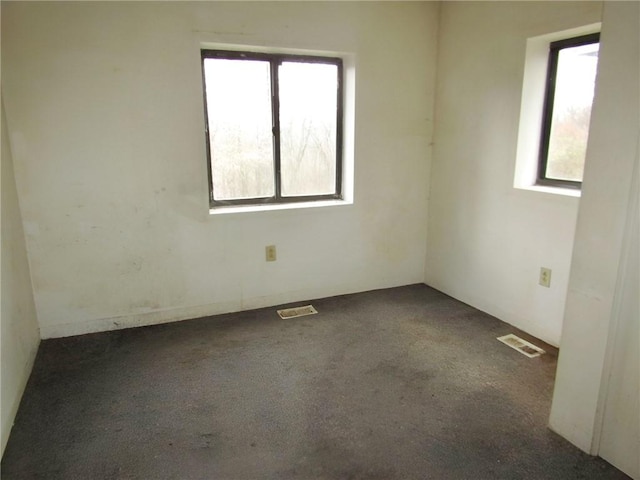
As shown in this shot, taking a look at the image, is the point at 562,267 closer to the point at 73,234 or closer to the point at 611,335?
the point at 611,335

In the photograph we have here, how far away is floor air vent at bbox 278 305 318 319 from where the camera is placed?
119 inches

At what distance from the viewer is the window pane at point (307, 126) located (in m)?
3.03

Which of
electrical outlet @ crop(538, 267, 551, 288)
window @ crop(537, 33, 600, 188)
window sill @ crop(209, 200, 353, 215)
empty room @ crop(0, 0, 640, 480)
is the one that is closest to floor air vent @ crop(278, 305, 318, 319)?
empty room @ crop(0, 0, 640, 480)

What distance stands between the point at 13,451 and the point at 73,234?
1.27 metres

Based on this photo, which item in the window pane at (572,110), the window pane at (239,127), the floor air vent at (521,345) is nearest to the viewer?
the window pane at (572,110)

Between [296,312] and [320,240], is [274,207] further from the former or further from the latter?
[296,312]

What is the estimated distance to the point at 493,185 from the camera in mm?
2881

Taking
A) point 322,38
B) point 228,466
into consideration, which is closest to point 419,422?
point 228,466

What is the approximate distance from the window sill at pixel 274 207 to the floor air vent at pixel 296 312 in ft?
2.43

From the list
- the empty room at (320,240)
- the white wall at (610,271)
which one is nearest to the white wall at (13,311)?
the empty room at (320,240)

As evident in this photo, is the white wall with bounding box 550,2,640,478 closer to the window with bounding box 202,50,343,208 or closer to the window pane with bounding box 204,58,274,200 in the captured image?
the window with bounding box 202,50,343,208

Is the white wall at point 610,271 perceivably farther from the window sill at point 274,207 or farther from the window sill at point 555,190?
the window sill at point 274,207

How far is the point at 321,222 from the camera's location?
3191mm

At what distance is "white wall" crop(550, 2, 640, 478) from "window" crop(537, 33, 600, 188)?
2.92 ft
